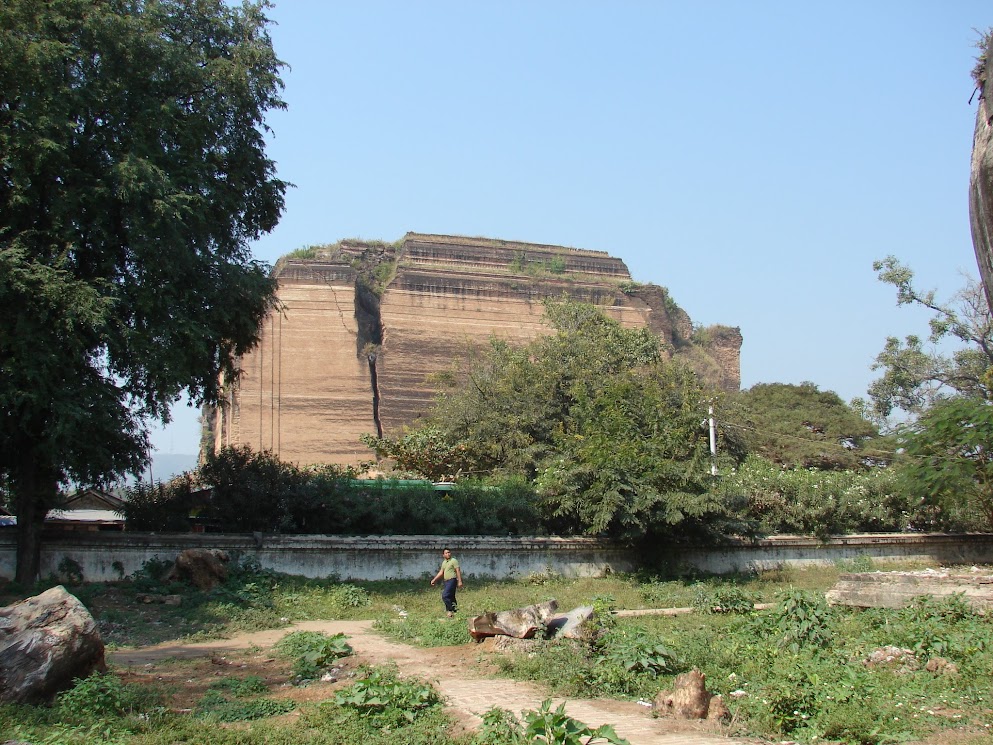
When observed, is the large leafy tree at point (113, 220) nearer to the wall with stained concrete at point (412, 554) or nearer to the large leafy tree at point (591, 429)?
the wall with stained concrete at point (412, 554)

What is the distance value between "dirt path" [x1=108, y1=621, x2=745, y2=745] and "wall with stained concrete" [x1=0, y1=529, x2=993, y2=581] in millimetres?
2679

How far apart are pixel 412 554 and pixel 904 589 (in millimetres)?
7685

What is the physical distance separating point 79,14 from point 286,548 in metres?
8.11

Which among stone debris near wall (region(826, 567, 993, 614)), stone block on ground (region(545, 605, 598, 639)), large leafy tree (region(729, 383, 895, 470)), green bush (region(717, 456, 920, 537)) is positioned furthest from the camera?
large leafy tree (region(729, 383, 895, 470))

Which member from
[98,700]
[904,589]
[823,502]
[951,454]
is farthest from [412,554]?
[951,454]

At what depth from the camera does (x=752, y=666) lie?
7.73 metres

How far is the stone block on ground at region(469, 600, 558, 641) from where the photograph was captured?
915 centimetres

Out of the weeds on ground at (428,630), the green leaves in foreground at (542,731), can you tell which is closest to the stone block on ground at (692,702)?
the green leaves in foreground at (542,731)

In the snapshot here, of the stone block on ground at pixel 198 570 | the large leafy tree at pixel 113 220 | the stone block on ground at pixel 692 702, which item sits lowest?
the stone block on ground at pixel 692 702

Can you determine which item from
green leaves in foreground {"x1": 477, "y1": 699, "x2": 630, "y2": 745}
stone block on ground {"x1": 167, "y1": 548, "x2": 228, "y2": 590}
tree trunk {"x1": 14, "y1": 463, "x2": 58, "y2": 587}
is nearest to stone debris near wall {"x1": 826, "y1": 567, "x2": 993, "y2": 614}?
green leaves in foreground {"x1": 477, "y1": 699, "x2": 630, "y2": 745}

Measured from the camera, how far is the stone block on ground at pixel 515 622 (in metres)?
9.15

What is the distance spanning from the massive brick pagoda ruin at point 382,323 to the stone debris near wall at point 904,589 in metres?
24.8

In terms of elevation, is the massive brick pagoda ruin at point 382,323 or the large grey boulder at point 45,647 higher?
the massive brick pagoda ruin at point 382,323

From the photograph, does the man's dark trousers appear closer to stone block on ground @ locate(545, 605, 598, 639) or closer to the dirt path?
the dirt path
